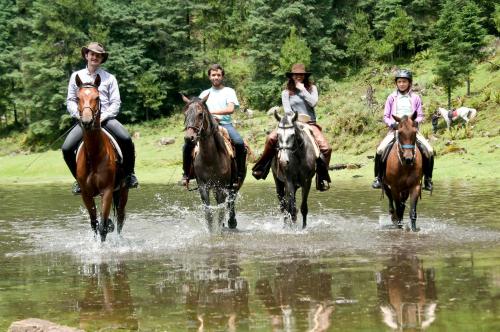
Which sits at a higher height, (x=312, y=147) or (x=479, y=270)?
(x=312, y=147)

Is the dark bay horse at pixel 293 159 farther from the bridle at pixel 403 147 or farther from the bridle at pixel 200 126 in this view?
the bridle at pixel 403 147

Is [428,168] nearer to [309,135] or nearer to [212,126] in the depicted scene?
[309,135]

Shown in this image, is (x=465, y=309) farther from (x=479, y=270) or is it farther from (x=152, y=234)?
(x=152, y=234)

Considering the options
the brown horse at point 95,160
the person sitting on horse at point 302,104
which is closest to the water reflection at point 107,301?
the brown horse at point 95,160

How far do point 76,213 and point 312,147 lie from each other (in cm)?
768

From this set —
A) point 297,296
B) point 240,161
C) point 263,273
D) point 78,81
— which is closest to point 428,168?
point 240,161

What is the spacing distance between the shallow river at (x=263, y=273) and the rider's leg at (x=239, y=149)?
1249 millimetres

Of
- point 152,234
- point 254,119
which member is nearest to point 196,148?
point 152,234

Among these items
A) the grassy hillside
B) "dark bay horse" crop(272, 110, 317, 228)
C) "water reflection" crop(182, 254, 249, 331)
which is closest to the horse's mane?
"dark bay horse" crop(272, 110, 317, 228)

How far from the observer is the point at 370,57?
60.5m

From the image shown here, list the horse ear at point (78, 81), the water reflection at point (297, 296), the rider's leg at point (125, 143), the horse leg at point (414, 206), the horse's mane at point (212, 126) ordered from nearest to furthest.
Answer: the water reflection at point (297, 296) → the horse ear at point (78, 81) → the rider's leg at point (125, 143) → the horse's mane at point (212, 126) → the horse leg at point (414, 206)

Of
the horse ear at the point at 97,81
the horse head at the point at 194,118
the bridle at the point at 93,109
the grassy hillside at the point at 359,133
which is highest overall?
the horse ear at the point at 97,81

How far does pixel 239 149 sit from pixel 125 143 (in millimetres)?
2905

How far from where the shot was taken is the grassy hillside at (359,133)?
94.4 ft
